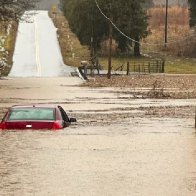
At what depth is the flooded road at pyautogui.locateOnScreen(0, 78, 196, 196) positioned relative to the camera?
11.5 meters

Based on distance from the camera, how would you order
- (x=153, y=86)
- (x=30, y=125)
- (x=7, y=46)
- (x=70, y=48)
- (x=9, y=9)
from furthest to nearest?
(x=70, y=48) → (x=7, y=46) → (x=9, y=9) → (x=153, y=86) → (x=30, y=125)

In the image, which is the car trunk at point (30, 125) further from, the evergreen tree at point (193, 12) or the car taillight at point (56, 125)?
the evergreen tree at point (193, 12)

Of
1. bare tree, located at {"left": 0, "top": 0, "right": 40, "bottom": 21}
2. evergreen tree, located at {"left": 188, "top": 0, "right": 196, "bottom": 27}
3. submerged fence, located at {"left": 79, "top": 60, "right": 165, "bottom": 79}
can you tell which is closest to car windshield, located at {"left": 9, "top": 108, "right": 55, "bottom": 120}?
bare tree, located at {"left": 0, "top": 0, "right": 40, "bottom": 21}

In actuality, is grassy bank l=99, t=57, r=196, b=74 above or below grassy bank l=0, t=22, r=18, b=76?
below

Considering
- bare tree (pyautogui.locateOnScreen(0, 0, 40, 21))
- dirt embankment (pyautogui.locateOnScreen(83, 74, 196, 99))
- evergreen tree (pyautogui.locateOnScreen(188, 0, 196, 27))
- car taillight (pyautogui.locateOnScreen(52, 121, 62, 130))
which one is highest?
bare tree (pyautogui.locateOnScreen(0, 0, 40, 21))

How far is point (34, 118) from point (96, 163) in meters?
6.42

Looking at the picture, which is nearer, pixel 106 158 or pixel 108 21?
pixel 106 158

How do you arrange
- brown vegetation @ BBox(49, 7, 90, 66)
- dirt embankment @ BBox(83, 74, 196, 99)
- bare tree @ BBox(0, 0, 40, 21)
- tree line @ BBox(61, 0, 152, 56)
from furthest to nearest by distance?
tree line @ BBox(61, 0, 152, 56) → brown vegetation @ BBox(49, 7, 90, 66) → bare tree @ BBox(0, 0, 40, 21) → dirt embankment @ BBox(83, 74, 196, 99)

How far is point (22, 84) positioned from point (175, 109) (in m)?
23.7

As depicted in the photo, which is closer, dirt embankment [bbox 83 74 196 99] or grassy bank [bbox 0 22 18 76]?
dirt embankment [bbox 83 74 196 99]

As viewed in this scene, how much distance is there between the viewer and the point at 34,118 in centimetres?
2009

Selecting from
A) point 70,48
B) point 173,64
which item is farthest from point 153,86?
point 70,48

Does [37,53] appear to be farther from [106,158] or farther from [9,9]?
[106,158]

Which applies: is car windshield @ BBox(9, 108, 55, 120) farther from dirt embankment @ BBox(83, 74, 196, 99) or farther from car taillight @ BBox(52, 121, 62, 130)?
dirt embankment @ BBox(83, 74, 196, 99)
